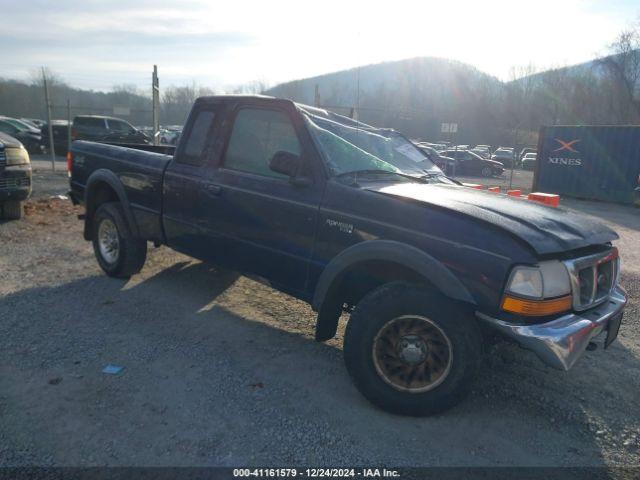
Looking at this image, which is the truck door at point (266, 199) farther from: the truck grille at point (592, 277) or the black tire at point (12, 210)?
the black tire at point (12, 210)

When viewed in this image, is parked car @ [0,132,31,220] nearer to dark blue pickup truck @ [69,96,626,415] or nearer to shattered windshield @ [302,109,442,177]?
dark blue pickup truck @ [69,96,626,415]

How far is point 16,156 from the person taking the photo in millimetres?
7598

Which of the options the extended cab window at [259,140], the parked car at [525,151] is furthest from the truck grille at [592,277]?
the parked car at [525,151]

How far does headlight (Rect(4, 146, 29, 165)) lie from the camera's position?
7473mm

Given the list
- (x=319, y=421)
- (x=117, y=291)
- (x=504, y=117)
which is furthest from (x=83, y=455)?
(x=504, y=117)

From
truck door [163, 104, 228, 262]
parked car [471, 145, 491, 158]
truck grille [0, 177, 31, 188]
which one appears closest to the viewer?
truck door [163, 104, 228, 262]

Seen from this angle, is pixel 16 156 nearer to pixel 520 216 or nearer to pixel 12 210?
pixel 12 210

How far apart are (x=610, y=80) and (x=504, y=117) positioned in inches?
465

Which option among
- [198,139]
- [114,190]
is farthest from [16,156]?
[198,139]

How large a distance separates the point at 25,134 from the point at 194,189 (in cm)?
2164

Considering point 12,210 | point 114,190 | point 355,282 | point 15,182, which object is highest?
point 114,190

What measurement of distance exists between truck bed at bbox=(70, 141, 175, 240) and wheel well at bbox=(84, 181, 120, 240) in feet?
0.23

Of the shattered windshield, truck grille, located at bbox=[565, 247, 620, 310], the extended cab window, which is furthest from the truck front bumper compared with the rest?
truck grille, located at bbox=[565, 247, 620, 310]

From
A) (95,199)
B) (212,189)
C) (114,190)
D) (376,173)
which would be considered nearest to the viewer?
(376,173)
